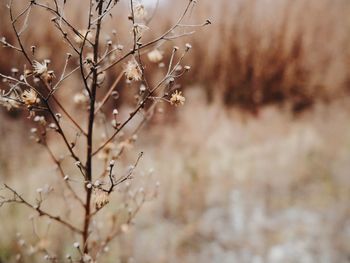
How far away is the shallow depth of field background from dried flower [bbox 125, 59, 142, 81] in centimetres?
212

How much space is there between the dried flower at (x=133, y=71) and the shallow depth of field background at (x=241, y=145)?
6.95ft

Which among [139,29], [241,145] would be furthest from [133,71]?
[241,145]

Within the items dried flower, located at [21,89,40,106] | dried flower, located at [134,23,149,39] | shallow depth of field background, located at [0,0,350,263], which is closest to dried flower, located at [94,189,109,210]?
dried flower, located at [21,89,40,106]

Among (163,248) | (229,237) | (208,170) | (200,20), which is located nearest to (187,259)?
(163,248)

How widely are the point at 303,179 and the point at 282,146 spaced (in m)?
0.39

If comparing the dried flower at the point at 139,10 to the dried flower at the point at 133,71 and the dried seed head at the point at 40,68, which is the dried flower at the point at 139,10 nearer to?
the dried flower at the point at 133,71

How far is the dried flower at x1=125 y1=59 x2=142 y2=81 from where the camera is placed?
41.7 inches

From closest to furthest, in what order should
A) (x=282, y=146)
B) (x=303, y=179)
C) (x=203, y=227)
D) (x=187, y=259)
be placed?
(x=187, y=259)
(x=203, y=227)
(x=303, y=179)
(x=282, y=146)

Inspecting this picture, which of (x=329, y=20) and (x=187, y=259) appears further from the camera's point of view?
(x=329, y=20)

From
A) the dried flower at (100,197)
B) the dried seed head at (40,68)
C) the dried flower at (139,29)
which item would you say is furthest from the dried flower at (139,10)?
the dried flower at (100,197)

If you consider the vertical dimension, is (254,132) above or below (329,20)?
below

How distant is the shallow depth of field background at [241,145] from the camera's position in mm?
3158

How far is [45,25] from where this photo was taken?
3.88 meters

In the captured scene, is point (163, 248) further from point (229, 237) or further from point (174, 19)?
point (174, 19)
